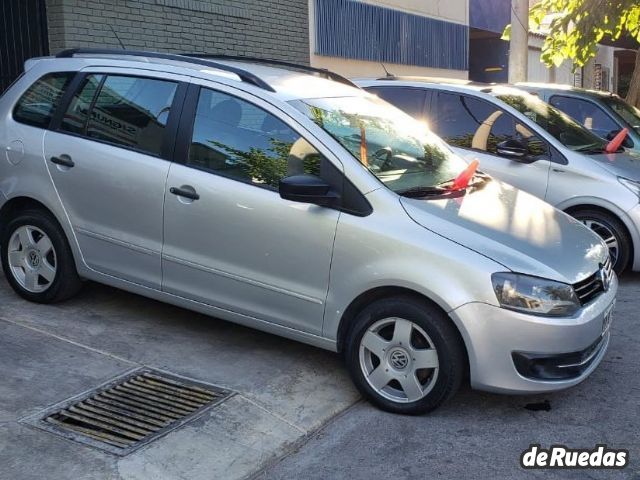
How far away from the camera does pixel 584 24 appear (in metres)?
11.4

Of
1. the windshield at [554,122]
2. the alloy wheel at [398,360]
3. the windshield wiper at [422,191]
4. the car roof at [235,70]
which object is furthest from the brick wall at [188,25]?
the alloy wheel at [398,360]

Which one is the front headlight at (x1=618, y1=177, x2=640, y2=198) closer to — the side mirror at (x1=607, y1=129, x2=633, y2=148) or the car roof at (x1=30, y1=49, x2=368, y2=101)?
the side mirror at (x1=607, y1=129, x2=633, y2=148)

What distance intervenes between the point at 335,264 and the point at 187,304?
1.09 m

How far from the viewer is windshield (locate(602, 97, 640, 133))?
9027 millimetres

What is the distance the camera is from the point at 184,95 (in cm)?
466

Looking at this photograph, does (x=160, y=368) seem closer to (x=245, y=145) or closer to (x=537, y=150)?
(x=245, y=145)

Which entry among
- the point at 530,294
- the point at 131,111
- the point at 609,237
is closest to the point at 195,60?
the point at 131,111

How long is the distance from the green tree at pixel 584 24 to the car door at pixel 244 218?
8485mm

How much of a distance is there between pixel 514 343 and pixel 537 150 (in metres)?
3.59

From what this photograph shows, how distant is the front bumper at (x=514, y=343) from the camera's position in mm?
3746

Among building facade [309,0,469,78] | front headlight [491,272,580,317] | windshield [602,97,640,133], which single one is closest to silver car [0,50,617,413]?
front headlight [491,272,580,317]

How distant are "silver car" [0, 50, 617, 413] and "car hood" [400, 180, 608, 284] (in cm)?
1

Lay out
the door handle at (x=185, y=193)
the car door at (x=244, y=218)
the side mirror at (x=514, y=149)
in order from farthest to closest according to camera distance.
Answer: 1. the side mirror at (x=514, y=149)
2. the door handle at (x=185, y=193)
3. the car door at (x=244, y=218)

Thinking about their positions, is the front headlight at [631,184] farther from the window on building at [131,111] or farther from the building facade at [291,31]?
the building facade at [291,31]
